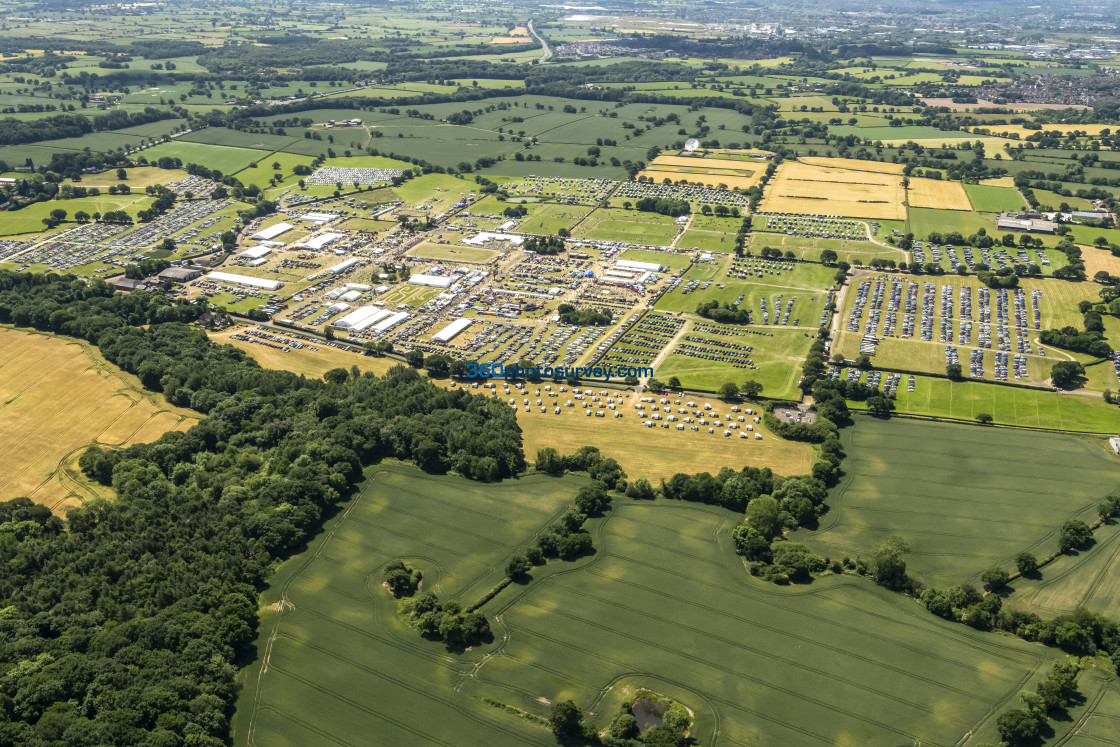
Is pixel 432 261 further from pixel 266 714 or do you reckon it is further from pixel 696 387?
pixel 266 714

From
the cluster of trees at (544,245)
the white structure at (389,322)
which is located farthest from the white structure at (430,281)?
the cluster of trees at (544,245)

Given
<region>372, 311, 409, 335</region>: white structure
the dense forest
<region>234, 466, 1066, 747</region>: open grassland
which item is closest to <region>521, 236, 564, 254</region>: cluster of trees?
<region>372, 311, 409, 335</region>: white structure

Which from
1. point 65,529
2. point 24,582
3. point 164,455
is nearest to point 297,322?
point 164,455

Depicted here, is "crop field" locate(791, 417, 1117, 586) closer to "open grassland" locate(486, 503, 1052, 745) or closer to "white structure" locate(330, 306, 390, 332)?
"open grassland" locate(486, 503, 1052, 745)

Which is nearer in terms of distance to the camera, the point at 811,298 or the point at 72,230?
the point at 811,298

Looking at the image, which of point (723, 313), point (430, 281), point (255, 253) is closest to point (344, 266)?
point (430, 281)

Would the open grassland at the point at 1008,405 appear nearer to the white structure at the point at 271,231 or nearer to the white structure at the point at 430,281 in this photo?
the white structure at the point at 430,281
